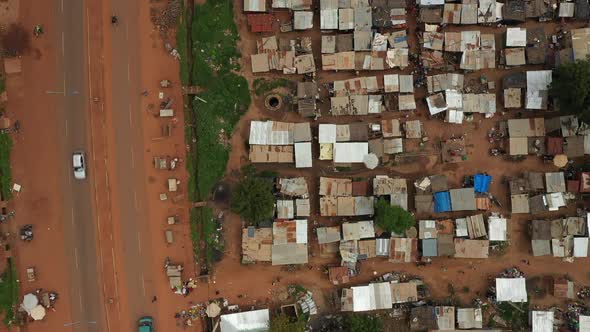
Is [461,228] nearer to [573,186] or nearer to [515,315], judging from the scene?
[515,315]

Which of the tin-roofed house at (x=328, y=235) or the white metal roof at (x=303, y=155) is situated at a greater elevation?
the white metal roof at (x=303, y=155)

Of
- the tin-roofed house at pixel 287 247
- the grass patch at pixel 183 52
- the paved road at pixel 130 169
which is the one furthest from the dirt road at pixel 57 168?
the tin-roofed house at pixel 287 247

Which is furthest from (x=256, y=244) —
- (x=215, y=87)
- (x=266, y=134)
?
(x=215, y=87)

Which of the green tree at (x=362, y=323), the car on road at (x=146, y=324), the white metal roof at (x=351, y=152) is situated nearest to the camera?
the green tree at (x=362, y=323)

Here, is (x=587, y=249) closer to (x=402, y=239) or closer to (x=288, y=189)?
(x=402, y=239)

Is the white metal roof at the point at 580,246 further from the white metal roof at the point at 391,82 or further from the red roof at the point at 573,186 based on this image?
the white metal roof at the point at 391,82

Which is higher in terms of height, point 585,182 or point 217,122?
point 217,122
